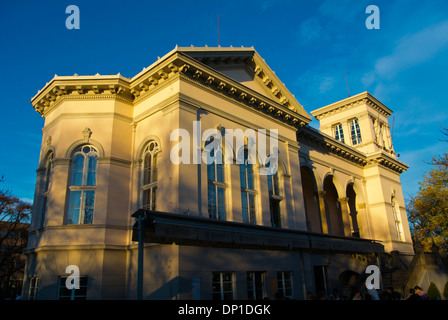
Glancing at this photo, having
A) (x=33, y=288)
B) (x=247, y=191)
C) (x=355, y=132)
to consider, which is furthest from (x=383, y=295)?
(x=355, y=132)

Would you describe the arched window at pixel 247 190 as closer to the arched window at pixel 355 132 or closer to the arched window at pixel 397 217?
the arched window at pixel 355 132

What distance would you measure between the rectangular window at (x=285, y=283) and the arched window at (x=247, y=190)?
256cm

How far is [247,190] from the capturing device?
51.0 feet

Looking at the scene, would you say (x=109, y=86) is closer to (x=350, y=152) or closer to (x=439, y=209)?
(x=350, y=152)

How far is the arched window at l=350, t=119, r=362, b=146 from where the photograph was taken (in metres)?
29.1

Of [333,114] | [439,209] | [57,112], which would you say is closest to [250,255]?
[57,112]

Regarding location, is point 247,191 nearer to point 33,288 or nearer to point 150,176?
point 150,176

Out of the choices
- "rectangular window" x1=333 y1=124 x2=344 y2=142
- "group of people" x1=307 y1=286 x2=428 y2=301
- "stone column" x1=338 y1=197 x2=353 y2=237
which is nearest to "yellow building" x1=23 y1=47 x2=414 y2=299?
"group of people" x1=307 y1=286 x2=428 y2=301

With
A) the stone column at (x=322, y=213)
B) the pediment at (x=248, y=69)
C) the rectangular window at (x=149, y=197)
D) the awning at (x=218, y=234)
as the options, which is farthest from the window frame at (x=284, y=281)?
the pediment at (x=248, y=69)

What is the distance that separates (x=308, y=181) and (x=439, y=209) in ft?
31.5

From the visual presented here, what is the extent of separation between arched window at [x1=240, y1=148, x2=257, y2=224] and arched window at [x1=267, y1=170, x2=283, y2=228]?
1303 millimetres

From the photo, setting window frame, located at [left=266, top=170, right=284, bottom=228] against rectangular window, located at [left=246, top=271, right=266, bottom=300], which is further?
window frame, located at [left=266, top=170, right=284, bottom=228]

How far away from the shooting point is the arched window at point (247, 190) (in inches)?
600

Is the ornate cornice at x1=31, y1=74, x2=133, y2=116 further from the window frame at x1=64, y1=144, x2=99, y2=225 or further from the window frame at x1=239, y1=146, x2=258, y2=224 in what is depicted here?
the window frame at x1=239, y1=146, x2=258, y2=224
